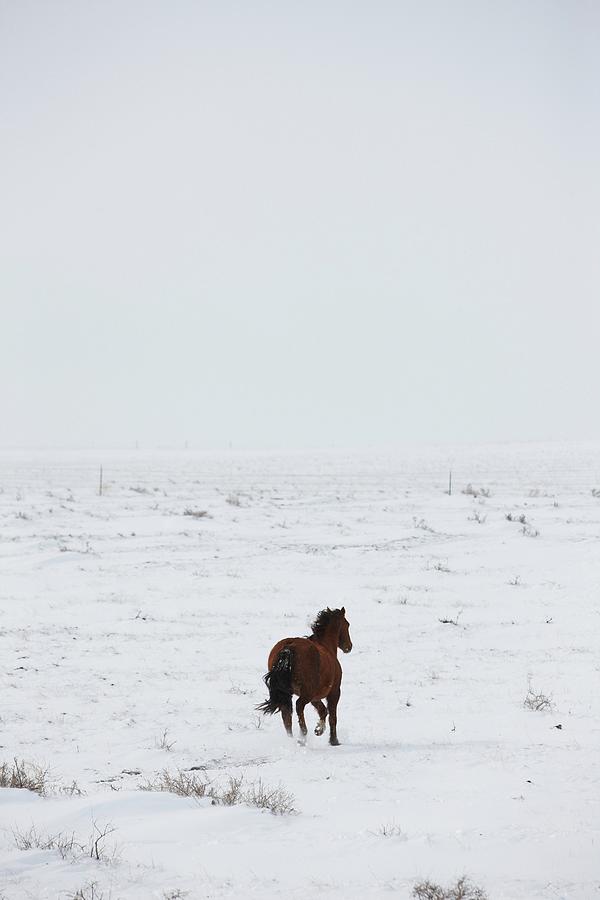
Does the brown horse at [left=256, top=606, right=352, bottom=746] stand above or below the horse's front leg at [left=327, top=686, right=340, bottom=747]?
above

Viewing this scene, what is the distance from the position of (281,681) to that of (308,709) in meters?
2.14

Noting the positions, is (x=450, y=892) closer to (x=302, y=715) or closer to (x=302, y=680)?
(x=302, y=680)

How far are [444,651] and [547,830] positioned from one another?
18.9 feet

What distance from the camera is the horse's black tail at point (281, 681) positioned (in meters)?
6.46

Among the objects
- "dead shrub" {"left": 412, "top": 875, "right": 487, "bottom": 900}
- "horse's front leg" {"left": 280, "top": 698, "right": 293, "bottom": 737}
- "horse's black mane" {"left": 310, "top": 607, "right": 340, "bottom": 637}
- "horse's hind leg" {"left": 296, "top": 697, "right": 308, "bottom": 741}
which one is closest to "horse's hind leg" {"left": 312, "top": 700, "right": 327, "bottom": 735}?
"horse's hind leg" {"left": 296, "top": 697, "right": 308, "bottom": 741}

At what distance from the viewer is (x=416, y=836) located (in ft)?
14.5

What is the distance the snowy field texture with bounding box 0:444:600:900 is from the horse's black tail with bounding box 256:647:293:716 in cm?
46

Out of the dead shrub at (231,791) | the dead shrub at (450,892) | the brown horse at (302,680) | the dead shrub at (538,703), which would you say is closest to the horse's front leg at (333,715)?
the brown horse at (302,680)

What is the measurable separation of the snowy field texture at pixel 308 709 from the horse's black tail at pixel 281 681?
1.50ft

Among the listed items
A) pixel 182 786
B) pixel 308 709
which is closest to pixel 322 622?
pixel 308 709

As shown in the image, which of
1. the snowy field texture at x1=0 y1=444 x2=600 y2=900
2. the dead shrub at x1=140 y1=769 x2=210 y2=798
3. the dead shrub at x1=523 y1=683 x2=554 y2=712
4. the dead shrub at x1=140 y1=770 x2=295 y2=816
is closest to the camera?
the snowy field texture at x1=0 y1=444 x2=600 y2=900

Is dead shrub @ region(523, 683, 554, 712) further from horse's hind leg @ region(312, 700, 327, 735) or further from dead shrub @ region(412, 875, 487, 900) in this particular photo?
dead shrub @ region(412, 875, 487, 900)

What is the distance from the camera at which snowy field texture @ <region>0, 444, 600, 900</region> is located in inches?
159

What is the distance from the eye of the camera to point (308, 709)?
8406 mm
